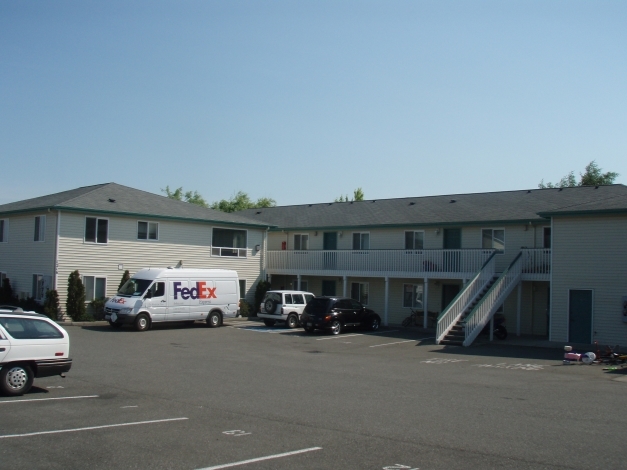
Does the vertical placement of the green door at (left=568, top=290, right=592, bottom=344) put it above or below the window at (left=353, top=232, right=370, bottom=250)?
below

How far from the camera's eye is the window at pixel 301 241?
37.6 metres

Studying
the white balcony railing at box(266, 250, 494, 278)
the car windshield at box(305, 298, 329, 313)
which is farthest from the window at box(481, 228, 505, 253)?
the car windshield at box(305, 298, 329, 313)

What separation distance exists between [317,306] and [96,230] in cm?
1098

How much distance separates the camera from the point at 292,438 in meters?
8.96

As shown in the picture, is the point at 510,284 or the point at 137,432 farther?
the point at 510,284

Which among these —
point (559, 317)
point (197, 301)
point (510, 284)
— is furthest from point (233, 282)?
point (559, 317)

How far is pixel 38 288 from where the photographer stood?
3023cm

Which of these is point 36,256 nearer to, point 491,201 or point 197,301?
point 197,301

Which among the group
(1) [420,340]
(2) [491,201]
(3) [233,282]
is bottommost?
(1) [420,340]

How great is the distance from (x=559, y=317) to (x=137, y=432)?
19.0 metres

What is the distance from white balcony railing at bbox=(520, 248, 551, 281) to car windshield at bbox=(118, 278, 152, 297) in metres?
15.6

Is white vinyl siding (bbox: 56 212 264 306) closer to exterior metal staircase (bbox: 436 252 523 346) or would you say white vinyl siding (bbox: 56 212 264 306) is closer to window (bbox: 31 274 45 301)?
window (bbox: 31 274 45 301)

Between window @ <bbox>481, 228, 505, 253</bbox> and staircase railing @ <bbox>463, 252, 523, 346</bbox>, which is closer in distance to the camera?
staircase railing @ <bbox>463, 252, 523, 346</bbox>

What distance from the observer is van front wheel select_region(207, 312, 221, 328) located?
2914cm
